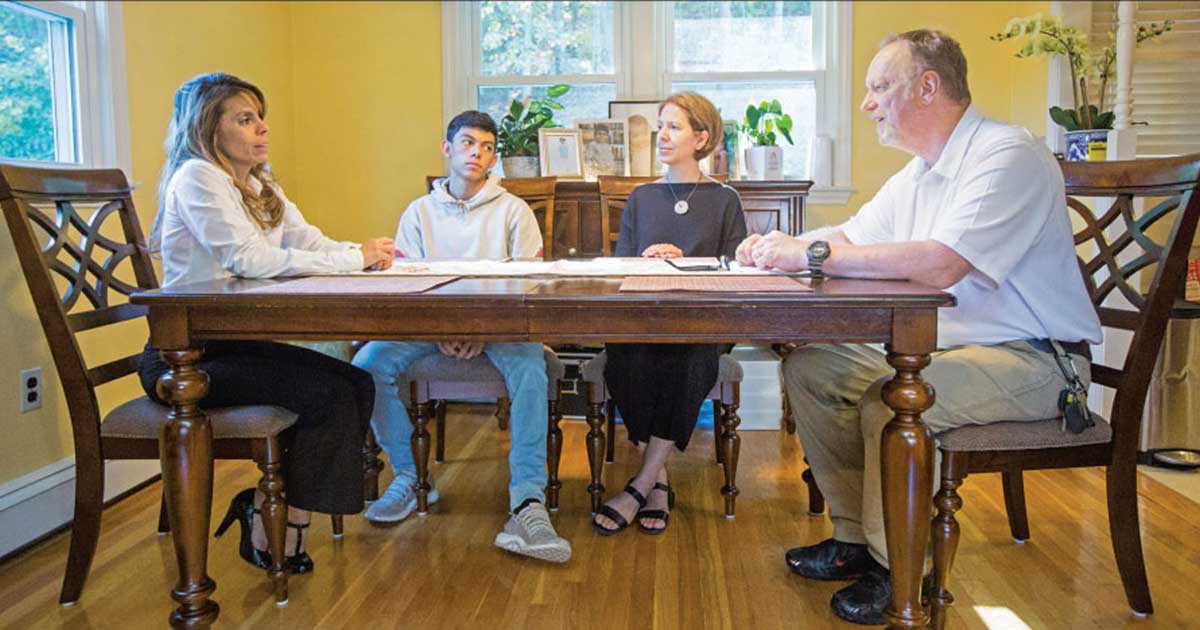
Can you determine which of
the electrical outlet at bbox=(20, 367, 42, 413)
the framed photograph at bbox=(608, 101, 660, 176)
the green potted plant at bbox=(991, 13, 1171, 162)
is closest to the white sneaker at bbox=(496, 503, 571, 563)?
the electrical outlet at bbox=(20, 367, 42, 413)

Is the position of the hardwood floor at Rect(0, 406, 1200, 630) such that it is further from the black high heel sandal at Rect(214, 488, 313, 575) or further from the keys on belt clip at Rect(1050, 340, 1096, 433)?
the keys on belt clip at Rect(1050, 340, 1096, 433)

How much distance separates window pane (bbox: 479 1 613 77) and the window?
174 centimetres

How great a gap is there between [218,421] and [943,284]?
4.78ft

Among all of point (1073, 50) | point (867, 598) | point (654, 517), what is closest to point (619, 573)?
point (654, 517)

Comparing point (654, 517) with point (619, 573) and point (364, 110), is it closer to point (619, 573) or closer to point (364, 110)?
point (619, 573)

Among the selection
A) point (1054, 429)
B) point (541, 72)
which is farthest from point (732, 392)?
point (541, 72)

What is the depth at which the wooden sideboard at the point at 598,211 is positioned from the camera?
3703mm

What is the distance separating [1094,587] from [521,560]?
1.30 metres

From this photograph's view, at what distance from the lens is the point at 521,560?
7.24 feet

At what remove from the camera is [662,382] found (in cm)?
239

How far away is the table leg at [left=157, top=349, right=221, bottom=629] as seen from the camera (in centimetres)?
172

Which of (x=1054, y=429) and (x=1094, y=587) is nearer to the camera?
(x=1054, y=429)

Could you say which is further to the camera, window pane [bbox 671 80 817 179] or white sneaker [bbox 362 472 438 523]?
window pane [bbox 671 80 817 179]

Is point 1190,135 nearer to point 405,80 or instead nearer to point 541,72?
point 541,72
